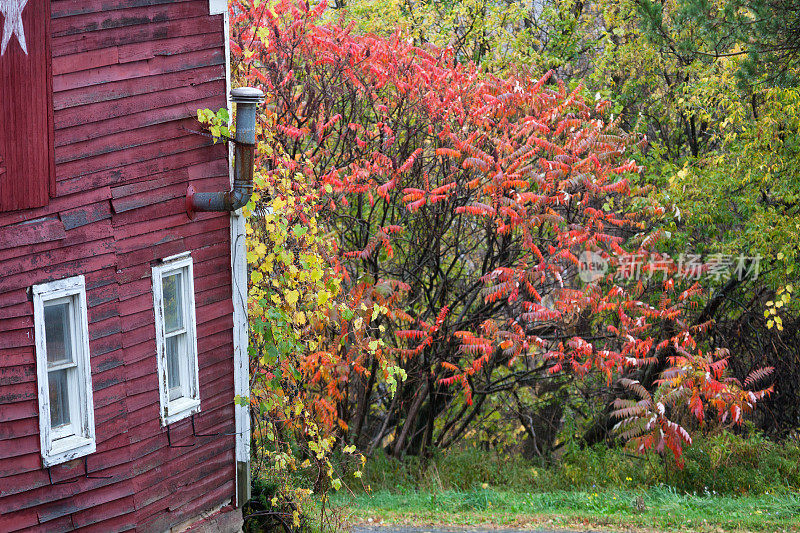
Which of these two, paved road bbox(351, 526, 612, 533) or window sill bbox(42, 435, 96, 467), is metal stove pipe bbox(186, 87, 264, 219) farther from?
paved road bbox(351, 526, 612, 533)

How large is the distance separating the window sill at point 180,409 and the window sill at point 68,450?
0.97 metres

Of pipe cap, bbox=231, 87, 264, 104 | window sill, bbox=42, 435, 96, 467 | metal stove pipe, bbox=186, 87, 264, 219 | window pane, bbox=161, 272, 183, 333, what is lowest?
window sill, bbox=42, 435, 96, 467

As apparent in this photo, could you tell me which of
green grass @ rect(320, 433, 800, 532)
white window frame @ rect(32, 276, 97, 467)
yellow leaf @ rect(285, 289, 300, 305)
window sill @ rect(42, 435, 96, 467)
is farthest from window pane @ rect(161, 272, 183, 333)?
green grass @ rect(320, 433, 800, 532)

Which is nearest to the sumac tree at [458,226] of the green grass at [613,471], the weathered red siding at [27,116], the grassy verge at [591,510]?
the green grass at [613,471]

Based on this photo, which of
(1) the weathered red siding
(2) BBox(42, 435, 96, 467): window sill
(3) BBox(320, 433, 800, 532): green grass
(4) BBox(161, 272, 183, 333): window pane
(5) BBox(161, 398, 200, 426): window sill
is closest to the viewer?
(1) the weathered red siding

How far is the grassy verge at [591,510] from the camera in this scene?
38.2 ft

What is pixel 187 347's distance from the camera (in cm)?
830

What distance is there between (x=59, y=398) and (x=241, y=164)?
263 cm

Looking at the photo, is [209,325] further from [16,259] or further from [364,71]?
[364,71]

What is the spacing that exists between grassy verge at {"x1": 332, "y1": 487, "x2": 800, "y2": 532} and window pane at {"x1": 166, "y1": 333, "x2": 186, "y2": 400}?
475cm

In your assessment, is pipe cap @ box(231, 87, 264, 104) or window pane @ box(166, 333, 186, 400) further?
window pane @ box(166, 333, 186, 400)

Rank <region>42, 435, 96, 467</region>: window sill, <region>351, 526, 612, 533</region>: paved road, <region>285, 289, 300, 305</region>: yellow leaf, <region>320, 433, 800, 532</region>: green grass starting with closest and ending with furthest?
<region>42, 435, 96, 467</region>: window sill, <region>285, 289, 300, 305</region>: yellow leaf, <region>351, 526, 612, 533</region>: paved road, <region>320, 433, 800, 532</region>: green grass

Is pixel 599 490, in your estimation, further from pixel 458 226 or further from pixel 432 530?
pixel 458 226

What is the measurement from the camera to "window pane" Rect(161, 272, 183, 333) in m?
8.12
